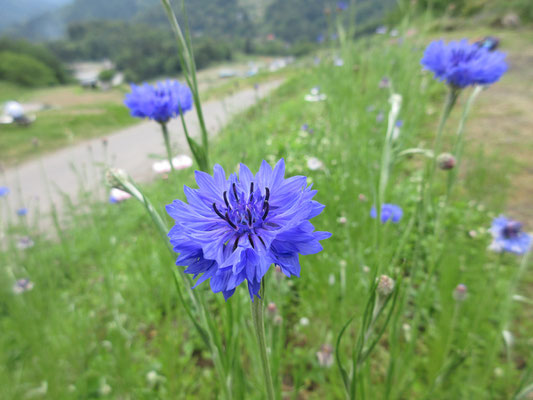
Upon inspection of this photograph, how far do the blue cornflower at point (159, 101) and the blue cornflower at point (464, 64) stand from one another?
940 mm

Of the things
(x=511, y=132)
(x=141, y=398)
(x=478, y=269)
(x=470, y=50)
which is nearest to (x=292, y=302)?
(x=141, y=398)

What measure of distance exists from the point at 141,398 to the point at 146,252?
2.97ft

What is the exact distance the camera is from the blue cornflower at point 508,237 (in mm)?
1182

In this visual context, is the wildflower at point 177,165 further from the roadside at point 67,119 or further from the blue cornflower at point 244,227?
the roadside at point 67,119

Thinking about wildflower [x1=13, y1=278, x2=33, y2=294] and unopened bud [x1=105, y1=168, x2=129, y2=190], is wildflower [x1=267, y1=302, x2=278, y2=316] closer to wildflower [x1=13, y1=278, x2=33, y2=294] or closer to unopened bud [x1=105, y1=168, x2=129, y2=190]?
unopened bud [x1=105, y1=168, x2=129, y2=190]

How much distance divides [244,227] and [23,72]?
19473 millimetres

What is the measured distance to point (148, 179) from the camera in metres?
4.50

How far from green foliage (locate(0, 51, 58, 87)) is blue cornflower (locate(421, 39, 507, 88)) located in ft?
60.9

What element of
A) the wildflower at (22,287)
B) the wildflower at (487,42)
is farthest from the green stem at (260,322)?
the wildflower at (22,287)

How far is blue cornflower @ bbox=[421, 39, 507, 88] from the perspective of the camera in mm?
1051

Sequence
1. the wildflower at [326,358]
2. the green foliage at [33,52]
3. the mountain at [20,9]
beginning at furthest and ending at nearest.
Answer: the mountain at [20,9] < the green foliage at [33,52] < the wildflower at [326,358]

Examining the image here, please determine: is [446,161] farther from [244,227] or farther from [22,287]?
[22,287]

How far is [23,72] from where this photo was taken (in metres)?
14.5

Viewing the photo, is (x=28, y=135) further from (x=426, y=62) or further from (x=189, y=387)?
(x=426, y=62)
